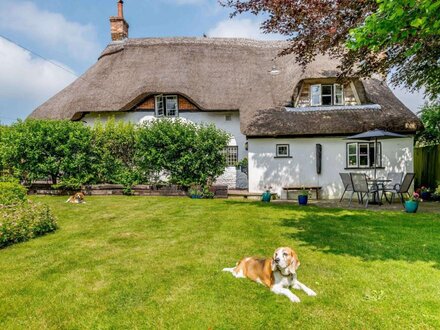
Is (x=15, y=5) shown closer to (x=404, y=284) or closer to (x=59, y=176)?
(x=59, y=176)

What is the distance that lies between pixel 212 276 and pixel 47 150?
475 inches

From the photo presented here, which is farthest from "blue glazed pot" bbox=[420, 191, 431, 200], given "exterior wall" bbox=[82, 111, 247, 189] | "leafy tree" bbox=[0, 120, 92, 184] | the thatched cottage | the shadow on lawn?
"leafy tree" bbox=[0, 120, 92, 184]

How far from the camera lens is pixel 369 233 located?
23.1ft

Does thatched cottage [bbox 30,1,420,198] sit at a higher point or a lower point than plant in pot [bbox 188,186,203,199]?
higher

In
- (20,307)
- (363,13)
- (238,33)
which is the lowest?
(20,307)

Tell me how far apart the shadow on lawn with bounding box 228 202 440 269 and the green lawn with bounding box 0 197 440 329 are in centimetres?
2

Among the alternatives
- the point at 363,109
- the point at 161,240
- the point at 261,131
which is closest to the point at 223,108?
the point at 261,131

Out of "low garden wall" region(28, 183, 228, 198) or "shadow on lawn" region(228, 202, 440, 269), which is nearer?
"shadow on lawn" region(228, 202, 440, 269)

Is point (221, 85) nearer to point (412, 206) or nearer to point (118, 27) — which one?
point (118, 27)

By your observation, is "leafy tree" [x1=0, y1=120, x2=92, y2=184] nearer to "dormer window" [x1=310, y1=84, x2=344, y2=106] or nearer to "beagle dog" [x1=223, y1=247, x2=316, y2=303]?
"dormer window" [x1=310, y1=84, x2=344, y2=106]

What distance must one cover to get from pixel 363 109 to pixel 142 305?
13.8 metres

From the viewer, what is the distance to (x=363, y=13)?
8.62 metres

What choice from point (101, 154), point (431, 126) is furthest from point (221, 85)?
point (431, 126)

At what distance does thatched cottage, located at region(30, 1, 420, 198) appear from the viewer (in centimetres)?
1395
